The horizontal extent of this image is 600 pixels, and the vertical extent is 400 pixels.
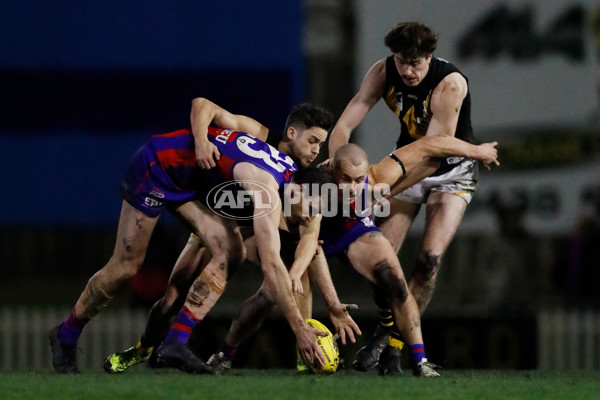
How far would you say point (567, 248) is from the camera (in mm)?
14648

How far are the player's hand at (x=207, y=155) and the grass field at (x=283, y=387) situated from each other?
4.64 ft

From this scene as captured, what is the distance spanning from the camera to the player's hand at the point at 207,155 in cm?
805

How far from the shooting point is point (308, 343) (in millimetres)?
7484

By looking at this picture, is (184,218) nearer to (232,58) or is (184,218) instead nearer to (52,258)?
(232,58)

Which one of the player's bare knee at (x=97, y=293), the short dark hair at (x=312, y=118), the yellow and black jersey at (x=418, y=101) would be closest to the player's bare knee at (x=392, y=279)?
the short dark hair at (x=312, y=118)

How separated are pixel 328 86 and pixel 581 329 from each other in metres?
5.18

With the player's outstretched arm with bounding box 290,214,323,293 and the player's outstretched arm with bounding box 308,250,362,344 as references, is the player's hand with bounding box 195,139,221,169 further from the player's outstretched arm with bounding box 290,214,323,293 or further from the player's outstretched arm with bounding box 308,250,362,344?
the player's outstretched arm with bounding box 308,250,362,344

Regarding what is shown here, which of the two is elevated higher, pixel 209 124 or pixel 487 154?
pixel 209 124

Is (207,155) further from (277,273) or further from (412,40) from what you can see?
(412,40)

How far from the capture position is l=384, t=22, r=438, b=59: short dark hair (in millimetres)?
8516

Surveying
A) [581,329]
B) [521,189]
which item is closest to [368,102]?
[581,329]

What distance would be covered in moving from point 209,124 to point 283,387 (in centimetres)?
229

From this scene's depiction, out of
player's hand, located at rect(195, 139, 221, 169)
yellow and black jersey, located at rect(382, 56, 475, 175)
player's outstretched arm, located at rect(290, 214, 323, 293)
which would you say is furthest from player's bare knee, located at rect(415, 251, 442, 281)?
player's hand, located at rect(195, 139, 221, 169)

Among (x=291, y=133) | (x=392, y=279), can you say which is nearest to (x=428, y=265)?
(x=392, y=279)
